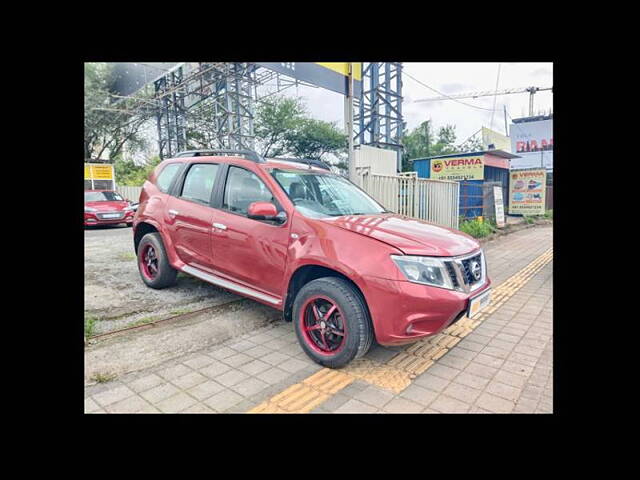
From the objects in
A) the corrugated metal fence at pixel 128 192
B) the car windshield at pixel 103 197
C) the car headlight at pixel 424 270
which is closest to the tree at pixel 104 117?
the car headlight at pixel 424 270

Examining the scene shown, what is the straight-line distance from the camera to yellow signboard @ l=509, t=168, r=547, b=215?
617 inches

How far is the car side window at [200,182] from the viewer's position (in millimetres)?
4059

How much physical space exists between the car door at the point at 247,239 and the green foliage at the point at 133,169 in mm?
4547

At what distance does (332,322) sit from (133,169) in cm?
795

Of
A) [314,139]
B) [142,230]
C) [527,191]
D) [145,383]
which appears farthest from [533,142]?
[145,383]

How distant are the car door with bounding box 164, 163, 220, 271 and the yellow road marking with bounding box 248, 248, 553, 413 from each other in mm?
1835

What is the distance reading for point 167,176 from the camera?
185 inches

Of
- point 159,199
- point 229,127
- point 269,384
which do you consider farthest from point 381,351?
point 229,127

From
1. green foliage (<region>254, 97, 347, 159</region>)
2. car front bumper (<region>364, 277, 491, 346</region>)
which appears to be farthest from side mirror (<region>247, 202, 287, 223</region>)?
green foliage (<region>254, 97, 347, 159</region>)

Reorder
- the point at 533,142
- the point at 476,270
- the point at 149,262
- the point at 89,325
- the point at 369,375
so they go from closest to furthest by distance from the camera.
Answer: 1. the point at 369,375
2. the point at 476,270
3. the point at 89,325
4. the point at 149,262
5. the point at 533,142

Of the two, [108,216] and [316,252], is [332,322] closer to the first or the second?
[316,252]

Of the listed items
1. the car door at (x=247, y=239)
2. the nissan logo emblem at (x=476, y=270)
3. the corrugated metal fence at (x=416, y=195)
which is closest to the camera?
the nissan logo emblem at (x=476, y=270)

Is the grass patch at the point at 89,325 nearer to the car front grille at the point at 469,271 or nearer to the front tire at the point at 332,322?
the front tire at the point at 332,322

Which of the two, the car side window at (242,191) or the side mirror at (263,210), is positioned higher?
the car side window at (242,191)
